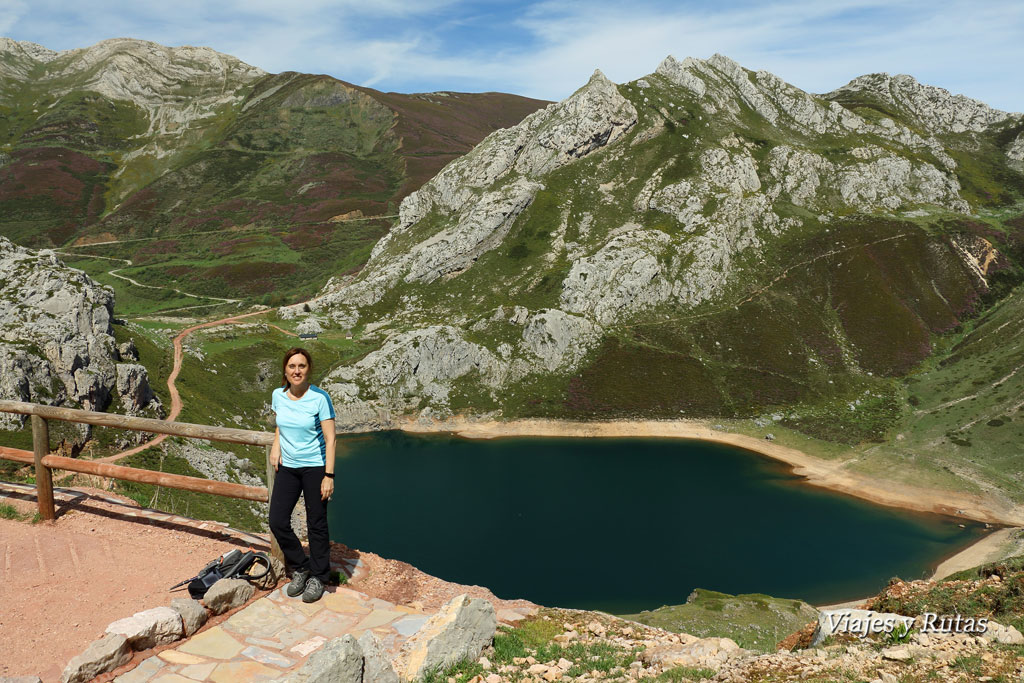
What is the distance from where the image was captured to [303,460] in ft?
41.4

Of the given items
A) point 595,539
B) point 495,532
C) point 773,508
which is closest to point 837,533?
point 773,508

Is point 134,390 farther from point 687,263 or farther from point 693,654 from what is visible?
point 687,263

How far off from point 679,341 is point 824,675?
119114 millimetres

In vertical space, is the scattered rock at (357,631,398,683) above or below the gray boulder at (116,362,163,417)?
above

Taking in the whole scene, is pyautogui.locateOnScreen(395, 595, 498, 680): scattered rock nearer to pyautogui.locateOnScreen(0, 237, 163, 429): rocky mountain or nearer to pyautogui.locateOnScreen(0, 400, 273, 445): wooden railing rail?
pyautogui.locateOnScreen(0, 400, 273, 445): wooden railing rail

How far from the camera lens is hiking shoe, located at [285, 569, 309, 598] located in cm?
1310

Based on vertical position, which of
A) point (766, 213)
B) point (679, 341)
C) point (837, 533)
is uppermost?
point (766, 213)

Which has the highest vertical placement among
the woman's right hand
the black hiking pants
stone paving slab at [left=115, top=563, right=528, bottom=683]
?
the woman's right hand

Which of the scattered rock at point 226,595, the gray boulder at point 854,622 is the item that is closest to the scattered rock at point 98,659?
the scattered rock at point 226,595

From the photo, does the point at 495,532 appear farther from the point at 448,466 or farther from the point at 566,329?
the point at 566,329

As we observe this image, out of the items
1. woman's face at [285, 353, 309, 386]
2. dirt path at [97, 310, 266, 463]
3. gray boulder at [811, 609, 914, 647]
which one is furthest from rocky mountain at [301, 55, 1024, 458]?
woman's face at [285, 353, 309, 386]

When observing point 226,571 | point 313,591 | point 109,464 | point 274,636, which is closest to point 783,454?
point 313,591

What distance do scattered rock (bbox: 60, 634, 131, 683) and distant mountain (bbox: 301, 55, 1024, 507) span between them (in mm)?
106239

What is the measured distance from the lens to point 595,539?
7425 cm
